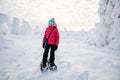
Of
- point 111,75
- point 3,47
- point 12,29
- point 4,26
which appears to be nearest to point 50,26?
point 111,75

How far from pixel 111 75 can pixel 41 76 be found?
Answer: 10.5ft

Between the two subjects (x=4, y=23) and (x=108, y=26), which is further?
(x=4, y=23)

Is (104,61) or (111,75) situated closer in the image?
(111,75)

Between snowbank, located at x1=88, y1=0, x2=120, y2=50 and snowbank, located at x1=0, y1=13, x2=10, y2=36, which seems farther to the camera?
snowbank, located at x1=0, y1=13, x2=10, y2=36

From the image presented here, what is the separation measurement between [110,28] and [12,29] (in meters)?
77.9

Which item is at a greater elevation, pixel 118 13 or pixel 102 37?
pixel 118 13

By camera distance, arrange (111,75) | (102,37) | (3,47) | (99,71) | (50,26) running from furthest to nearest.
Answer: (102,37), (3,47), (50,26), (99,71), (111,75)

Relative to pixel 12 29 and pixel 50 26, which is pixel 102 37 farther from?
pixel 12 29

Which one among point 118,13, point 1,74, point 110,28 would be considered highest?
point 118,13

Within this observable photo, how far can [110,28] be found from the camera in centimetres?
1973

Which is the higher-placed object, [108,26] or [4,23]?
[4,23]

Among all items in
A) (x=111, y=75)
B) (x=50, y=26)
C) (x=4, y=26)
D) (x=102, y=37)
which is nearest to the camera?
(x=111, y=75)

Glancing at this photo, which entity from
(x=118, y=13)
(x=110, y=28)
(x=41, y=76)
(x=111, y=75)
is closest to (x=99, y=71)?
(x=111, y=75)

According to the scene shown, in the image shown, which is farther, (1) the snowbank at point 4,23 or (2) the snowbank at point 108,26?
(1) the snowbank at point 4,23
